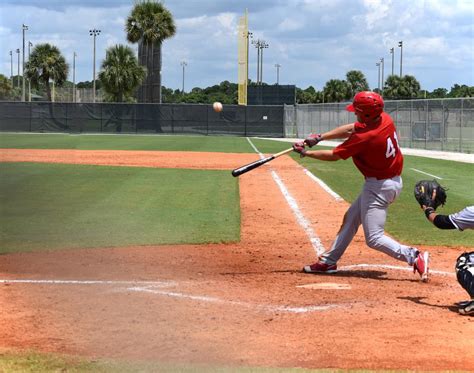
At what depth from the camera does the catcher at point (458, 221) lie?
5.43 metres

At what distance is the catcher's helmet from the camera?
20.7ft

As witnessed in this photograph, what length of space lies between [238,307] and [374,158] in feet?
6.74

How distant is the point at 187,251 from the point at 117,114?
46.3 meters

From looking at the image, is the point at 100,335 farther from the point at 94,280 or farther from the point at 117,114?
the point at 117,114

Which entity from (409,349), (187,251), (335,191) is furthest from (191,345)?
(335,191)

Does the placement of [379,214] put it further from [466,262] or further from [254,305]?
[254,305]

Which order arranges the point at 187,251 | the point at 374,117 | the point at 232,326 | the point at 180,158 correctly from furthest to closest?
the point at 180,158 < the point at 187,251 < the point at 374,117 < the point at 232,326

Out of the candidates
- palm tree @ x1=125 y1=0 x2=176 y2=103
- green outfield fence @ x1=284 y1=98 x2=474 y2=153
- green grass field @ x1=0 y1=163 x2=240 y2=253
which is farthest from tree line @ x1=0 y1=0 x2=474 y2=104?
green outfield fence @ x1=284 y1=98 x2=474 y2=153

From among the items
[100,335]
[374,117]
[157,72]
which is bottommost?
[100,335]

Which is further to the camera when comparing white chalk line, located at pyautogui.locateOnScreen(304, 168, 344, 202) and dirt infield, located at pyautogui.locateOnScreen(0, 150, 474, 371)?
white chalk line, located at pyautogui.locateOnScreen(304, 168, 344, 202)

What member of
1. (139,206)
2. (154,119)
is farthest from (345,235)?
(154,119)

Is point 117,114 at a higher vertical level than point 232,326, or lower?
higher

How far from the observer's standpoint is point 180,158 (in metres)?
25.7

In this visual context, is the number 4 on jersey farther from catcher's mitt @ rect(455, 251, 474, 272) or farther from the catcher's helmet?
catcher's mitt @ rect(455, 251, 474, 272)
